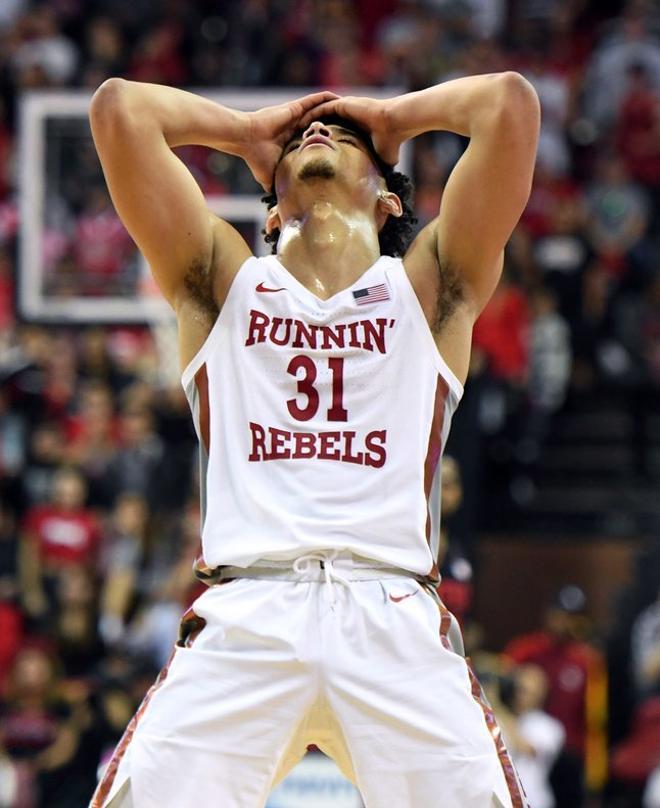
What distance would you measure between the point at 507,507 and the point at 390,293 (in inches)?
367

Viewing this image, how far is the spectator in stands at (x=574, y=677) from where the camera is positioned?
36.7 ft

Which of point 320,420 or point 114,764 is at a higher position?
point 320,420

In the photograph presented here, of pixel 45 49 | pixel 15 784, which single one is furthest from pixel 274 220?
pixel 45 49

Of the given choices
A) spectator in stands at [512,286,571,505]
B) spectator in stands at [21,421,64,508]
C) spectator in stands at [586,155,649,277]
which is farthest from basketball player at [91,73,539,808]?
spectator in stands at [586,155,649,277]

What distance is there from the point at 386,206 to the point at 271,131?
1.37 feet

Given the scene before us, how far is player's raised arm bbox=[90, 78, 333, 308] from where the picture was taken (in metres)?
4.66

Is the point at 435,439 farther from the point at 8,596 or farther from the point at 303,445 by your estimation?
the point at 8,596

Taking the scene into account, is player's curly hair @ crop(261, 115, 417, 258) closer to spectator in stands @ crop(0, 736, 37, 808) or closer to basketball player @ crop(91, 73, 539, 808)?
basketball player @ crop(91, 73, 539, 808)

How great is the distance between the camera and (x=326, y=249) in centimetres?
478

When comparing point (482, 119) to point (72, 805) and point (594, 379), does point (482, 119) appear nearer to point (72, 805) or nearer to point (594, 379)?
point (72, 805)

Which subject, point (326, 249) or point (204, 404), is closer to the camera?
point (204, 404)

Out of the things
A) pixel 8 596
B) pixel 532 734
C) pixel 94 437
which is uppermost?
pixel 94 437

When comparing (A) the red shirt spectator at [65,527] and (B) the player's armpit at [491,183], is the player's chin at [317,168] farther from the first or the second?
(A) the red shirt spectator at [65,527]

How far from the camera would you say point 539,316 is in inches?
539
